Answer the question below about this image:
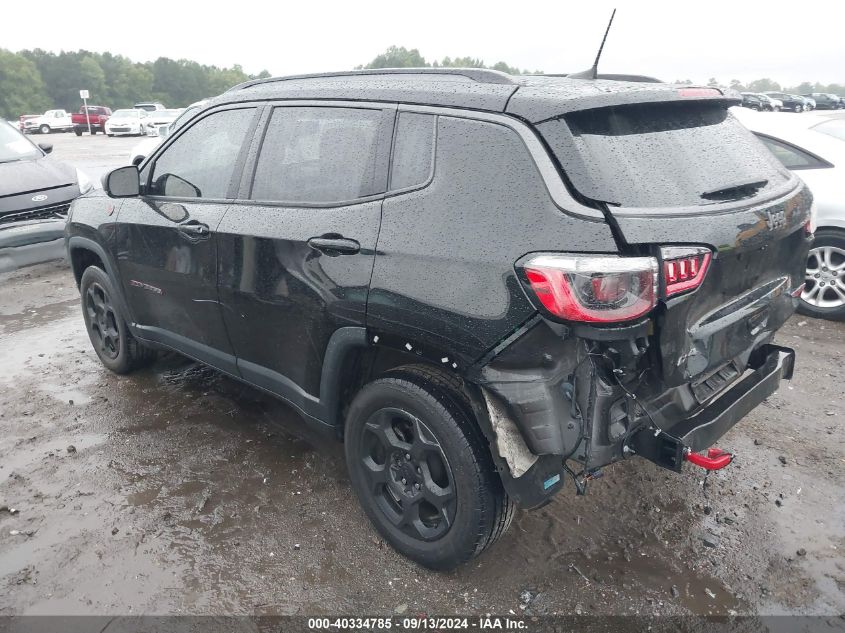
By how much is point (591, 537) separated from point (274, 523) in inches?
56.2

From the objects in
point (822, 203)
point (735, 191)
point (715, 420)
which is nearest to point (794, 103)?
point (822, 203)

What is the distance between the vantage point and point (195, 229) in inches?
132

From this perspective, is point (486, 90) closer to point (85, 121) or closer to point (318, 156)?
point (318, 156)

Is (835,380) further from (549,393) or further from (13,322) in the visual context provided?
(13,322)

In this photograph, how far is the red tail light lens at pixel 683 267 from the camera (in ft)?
6.87

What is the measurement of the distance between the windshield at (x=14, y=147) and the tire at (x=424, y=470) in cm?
691

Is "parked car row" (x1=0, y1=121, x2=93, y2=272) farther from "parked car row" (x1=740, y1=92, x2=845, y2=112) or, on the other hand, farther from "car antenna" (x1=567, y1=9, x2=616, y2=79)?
"parked car row" (x1=740, y1=92, x2=845, y2=112)

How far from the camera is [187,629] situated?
245cm

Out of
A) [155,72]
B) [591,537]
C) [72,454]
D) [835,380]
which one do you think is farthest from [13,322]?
[155,72]

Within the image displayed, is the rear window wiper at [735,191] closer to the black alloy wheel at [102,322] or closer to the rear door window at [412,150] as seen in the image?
the rear door window at [412,150]

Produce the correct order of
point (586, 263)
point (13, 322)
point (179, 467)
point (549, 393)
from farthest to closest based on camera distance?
point (13, 322)
point (179, 467)
point (549, 393)
point (586, 263)

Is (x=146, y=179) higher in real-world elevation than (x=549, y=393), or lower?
higher

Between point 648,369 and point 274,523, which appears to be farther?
point 274,523

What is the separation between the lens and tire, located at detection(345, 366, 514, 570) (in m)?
2.44
